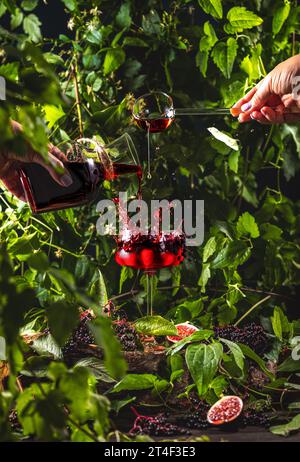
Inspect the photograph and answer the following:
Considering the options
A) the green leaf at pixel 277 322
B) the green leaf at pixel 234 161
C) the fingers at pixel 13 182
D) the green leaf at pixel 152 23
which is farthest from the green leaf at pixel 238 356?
the green leaf at pixel 152 23

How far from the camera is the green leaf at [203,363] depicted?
1.33 meters

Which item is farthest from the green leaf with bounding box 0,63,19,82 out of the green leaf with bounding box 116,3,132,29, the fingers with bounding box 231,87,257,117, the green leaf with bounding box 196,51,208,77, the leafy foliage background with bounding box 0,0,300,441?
the fingers with bounding box 231,87,257,117

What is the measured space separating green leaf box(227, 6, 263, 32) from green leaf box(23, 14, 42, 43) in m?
0.55

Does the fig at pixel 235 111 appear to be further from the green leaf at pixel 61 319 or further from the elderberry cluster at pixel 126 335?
the green leaf at pixel 61 319

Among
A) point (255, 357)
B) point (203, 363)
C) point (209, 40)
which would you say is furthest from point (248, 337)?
point (209, 40)

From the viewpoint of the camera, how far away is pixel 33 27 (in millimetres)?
2090

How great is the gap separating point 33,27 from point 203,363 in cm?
118

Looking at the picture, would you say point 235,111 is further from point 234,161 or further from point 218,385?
point 218,385

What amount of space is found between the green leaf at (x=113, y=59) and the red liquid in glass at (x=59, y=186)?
723 millimetres
